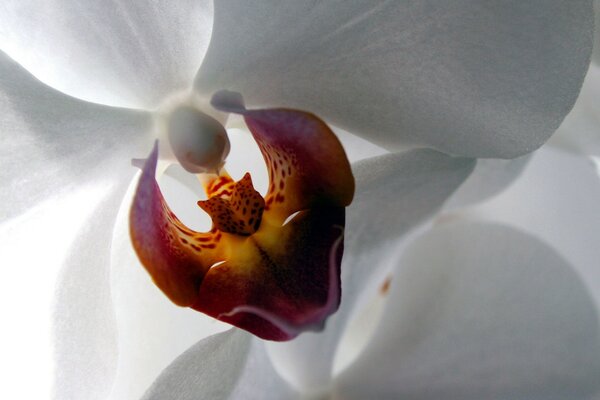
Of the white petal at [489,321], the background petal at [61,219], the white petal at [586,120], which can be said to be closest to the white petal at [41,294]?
the background petal at [61,219]

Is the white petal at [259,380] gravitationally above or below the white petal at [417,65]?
below

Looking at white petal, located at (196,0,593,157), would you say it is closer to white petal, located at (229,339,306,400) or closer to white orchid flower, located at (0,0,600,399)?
white orchid flower, located at (0,0,600,399)

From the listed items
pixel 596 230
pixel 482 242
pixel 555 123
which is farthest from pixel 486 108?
pixel 596 230

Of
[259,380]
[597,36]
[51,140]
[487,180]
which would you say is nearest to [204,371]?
[259,380]

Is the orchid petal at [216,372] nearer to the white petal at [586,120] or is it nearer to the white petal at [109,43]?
the white petal at [109,43]

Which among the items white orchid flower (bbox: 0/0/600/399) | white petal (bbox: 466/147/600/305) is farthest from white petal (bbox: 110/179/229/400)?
white petal (bbox: 466/147/600/305)

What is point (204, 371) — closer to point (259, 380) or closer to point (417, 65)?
point (259, 380)
